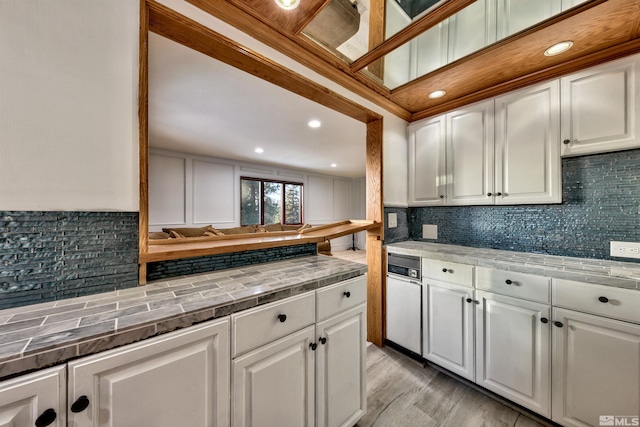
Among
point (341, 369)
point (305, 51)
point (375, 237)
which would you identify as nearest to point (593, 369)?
point (341, 369)

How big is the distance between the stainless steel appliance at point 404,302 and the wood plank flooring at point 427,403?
0.70 ft

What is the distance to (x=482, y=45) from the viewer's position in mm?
1451

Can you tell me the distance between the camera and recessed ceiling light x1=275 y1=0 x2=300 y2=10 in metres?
1.07

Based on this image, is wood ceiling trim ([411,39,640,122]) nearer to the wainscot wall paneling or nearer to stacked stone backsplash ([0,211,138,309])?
stacked stone backsplash ([0,211,138,309])

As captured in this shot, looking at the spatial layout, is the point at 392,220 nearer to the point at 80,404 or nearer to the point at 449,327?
the point at 449,327

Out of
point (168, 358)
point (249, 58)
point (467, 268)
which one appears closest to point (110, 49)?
point (249, 58)

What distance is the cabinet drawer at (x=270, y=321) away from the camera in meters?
0.82

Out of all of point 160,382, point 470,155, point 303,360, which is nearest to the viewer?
point 160,382

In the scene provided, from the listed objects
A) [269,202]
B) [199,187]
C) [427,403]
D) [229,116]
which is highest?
[229,116]

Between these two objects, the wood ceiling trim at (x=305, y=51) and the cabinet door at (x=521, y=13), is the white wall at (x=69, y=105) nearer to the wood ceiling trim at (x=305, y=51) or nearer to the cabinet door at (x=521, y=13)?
the wood ceiling trim at (x=305, y=51)

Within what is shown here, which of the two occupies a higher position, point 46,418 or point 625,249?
point 625,249

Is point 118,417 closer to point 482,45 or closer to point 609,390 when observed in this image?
point 609,390

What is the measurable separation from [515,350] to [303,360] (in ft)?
4.38

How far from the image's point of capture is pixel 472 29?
1.51m
